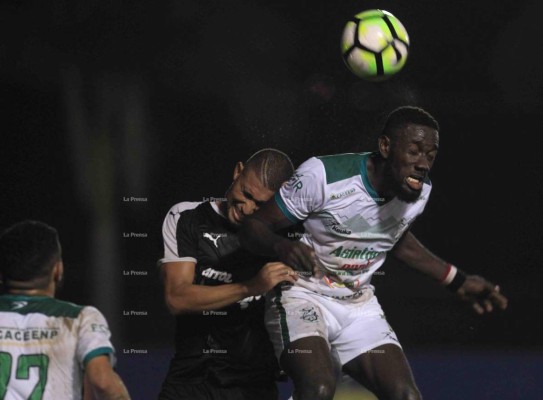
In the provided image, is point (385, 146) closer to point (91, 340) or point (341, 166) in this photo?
point (341, 166)

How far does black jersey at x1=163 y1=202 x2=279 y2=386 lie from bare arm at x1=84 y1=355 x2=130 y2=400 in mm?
1364

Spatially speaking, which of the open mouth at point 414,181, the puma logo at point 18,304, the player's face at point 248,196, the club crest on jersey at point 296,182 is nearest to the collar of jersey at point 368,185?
the open mouth at point 414,181

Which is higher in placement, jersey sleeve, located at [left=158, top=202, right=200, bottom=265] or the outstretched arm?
jersey sleeve, located at [left=158, top=202, right=200, bottom=265]

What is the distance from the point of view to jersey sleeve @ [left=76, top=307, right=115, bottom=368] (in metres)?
2.72

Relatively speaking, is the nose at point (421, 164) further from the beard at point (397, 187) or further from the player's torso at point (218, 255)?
the player's torso at point (218, 255)

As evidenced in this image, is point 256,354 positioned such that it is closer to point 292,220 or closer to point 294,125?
point 292,220

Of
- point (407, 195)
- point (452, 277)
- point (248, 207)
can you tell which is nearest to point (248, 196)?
point (248, 207)

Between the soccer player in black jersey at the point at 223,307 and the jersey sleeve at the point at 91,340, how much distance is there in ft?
3.94

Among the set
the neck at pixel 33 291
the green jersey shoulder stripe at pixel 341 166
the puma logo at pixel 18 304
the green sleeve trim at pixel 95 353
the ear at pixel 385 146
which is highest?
the ear at pixel 385 146

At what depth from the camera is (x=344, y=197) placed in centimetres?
392

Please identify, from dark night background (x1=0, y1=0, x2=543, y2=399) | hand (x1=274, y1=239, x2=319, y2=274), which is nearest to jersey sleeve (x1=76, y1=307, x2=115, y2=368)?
hand (x1=274, y1=239, x2=319, y2=274)

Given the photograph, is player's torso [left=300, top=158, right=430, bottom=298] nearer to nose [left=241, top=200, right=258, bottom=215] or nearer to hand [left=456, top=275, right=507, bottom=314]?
nose [left=241, top=200, right=258, bottom=215]

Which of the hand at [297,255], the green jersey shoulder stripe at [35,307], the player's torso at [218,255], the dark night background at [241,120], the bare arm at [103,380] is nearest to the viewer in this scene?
the bare arm at [103,380]

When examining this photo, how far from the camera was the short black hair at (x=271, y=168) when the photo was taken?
4059 millimetres
